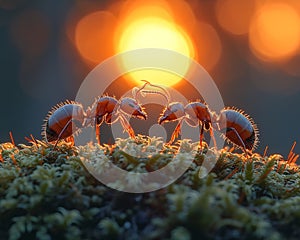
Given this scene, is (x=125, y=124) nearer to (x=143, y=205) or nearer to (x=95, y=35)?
(x=143, y=205)

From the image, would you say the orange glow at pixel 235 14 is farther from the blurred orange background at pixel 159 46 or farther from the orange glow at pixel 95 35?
the orange glow at pixel 95 35

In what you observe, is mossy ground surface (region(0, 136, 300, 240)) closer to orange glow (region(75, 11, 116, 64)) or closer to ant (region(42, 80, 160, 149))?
ant (region(42, 80, 160, 149))

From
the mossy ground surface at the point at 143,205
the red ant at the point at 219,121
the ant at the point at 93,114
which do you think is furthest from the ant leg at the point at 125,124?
the mossy ground surface at the point at 143,205

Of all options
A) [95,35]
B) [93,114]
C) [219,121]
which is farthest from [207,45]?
[93,114]

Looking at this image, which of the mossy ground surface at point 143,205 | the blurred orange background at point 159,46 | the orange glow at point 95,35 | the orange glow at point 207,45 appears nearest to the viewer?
the mossy ground surface at point 143,205

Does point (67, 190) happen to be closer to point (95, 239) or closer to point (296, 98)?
point (95, 239)

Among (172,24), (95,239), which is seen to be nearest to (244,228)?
(95,239)
